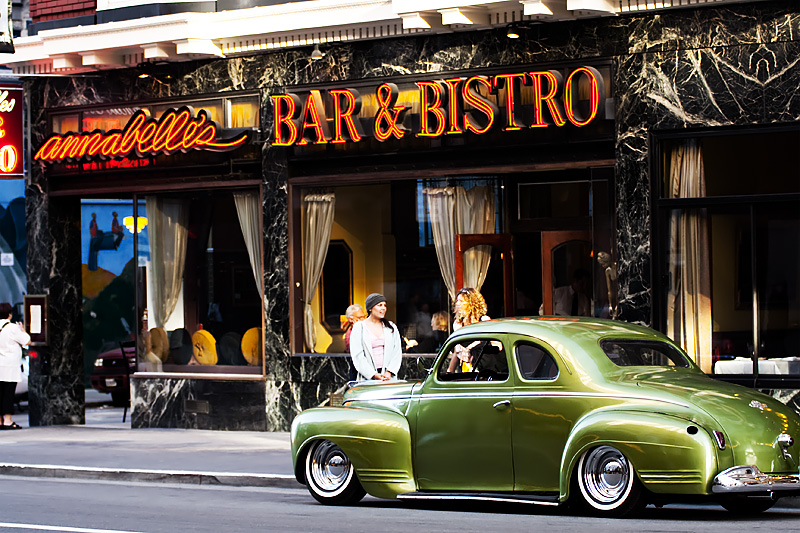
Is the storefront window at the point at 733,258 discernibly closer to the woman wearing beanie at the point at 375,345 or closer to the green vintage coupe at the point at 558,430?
the woman wearing beanie at the point at 375,345

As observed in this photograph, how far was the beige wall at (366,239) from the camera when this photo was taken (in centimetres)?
1739

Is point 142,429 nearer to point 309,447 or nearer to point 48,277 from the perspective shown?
point 48,277

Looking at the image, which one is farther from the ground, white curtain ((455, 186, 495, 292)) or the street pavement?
white curtain ((455, 186, 495, 292))

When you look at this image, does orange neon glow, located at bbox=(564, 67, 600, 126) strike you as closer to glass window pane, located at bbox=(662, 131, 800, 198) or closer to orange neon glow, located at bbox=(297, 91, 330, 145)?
glass window pane, located at bbox=(662, 131, 800, 198)

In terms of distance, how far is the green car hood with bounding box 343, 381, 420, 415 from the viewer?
1101cm

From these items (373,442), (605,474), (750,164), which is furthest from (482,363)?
(750,164)

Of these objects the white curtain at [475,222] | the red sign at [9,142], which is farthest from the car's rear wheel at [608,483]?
the red sign at [9,142]

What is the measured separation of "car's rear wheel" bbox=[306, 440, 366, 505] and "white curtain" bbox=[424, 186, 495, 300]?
572 cm

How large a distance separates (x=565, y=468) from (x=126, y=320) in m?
20.3

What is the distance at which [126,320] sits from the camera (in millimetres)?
28625

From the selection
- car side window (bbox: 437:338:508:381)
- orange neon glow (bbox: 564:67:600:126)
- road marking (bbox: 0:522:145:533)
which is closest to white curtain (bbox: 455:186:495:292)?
orange neon glow (bbox: 564:67:600:126)

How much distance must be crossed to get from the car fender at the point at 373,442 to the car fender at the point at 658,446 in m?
1.71

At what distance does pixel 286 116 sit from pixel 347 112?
933 millimetres

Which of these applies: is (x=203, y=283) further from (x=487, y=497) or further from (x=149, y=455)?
(x=487, y=497)
